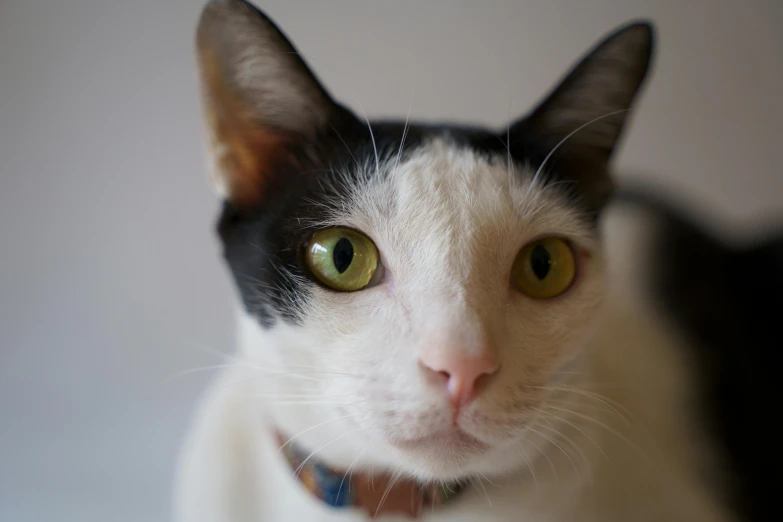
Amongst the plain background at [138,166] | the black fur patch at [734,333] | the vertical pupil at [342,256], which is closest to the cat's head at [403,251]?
the vertical pupil at [342,256]

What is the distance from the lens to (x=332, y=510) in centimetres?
62

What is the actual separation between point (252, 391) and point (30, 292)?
42 centimetres

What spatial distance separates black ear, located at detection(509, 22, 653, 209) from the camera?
57 centimetres

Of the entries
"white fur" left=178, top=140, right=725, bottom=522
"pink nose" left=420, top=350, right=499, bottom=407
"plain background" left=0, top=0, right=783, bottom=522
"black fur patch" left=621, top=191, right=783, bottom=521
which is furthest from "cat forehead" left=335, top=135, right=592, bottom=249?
"black fur patch" left=621, top=191, right=783, bottom=521

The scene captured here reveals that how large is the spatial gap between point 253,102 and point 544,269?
365 millimetres

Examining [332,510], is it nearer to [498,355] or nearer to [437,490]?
[437,490]

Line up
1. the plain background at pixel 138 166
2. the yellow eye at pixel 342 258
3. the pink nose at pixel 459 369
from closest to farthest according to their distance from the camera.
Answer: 1. the pink nose at pixel 459 369
2. the yellow eye at pixel 342 258
3. the plain background at pixel 138 166

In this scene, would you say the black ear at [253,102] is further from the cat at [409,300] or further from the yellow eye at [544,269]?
the yellow eye at [544,269]

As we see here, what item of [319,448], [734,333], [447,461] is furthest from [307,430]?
[734,333]

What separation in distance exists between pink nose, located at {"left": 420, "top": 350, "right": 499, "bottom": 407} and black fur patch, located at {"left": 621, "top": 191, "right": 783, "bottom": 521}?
802mm

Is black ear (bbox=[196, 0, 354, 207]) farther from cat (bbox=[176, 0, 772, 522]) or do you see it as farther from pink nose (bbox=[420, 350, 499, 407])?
pink nose (bbox=[420, 350, 499, 407])

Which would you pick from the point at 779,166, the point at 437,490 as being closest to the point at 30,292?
the point at 437,490

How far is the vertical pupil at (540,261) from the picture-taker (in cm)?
57

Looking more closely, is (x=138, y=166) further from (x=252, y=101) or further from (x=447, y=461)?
(x=447, y=461)
